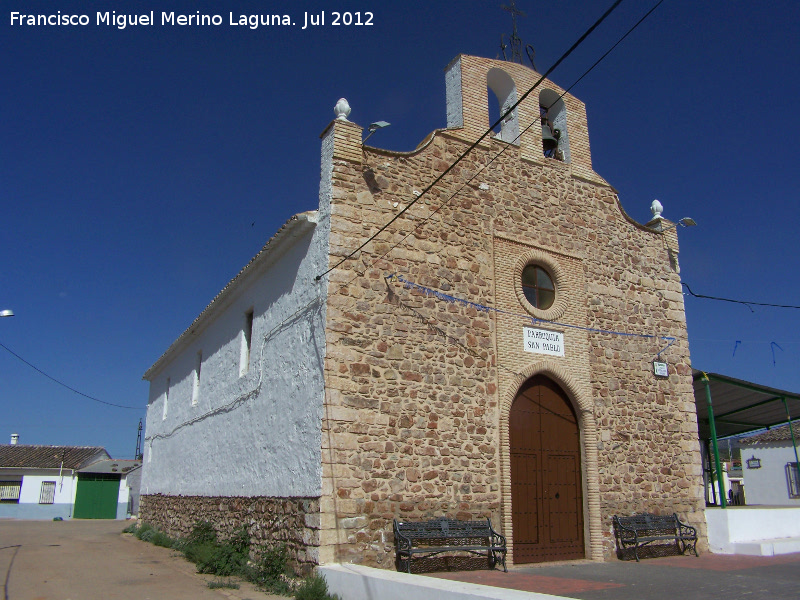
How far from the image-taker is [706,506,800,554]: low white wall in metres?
10.9

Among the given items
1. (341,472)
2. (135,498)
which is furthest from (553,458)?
(135,498)

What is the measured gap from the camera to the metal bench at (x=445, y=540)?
26.5 ft

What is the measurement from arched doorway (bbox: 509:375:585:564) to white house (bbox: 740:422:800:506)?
57.9 feet

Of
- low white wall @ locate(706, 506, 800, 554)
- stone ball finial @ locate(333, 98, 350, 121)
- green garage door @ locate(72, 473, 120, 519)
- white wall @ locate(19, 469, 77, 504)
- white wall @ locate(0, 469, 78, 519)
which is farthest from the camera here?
green garage door @ locate(72, 473, 120, 519)

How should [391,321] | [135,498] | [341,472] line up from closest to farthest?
[341,472] → [391,321] → [135,498]

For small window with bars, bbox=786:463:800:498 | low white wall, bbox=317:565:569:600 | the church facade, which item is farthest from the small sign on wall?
small window with bars, bbox=786:463:800:498

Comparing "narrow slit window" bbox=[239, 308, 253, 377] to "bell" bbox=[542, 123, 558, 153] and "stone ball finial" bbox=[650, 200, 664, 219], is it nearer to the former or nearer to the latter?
"bell" bbox=[542, 123, 558, 153]

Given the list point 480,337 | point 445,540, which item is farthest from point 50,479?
point 480,337

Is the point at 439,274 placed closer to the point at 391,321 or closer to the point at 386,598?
the point at 391,321

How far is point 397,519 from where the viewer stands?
8273mm

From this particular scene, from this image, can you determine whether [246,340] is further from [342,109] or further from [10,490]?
[10,490]

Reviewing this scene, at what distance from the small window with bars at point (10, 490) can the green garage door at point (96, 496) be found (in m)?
2.84

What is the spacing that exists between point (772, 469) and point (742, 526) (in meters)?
16.2

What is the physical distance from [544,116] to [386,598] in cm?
948
